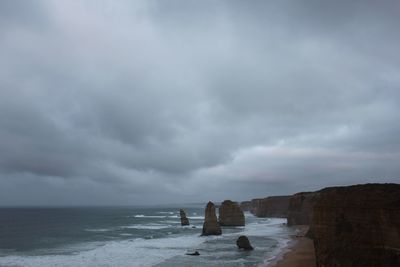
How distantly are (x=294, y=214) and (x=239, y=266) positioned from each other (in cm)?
5800

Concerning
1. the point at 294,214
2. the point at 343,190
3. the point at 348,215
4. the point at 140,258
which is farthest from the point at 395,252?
the point at 294,214

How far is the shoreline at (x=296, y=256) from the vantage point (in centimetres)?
4138

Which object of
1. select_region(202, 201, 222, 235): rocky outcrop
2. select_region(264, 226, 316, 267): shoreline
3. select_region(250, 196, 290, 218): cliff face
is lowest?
select_region(264, 226, 316, 267): shoreline

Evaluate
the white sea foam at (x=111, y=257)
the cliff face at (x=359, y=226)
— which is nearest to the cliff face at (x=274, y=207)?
the white sea foam at (x=111, y=257)

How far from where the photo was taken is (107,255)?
50625mm

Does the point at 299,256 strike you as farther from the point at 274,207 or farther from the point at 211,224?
the point at 274,207

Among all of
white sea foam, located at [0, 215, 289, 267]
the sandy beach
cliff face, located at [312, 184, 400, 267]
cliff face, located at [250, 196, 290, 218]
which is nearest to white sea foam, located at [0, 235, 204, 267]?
white sea foam, located at [0, 215, 289, 267]

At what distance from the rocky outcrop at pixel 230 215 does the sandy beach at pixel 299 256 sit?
38982mm

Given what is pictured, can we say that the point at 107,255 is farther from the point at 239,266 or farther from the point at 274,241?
the point at 274,241

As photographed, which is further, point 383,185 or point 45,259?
point 45,259

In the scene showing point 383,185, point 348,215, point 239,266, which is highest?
point 383,185

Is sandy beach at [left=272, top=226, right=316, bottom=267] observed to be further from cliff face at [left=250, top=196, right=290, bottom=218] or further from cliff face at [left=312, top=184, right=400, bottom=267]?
cliff face at [left=250, top=196, right=290, bottom=218]

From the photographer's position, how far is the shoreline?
136 ft

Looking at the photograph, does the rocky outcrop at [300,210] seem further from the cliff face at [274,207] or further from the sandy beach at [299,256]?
the cliff face at [274,207]
